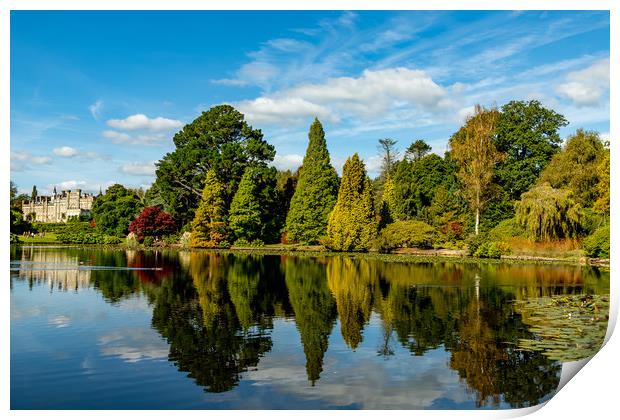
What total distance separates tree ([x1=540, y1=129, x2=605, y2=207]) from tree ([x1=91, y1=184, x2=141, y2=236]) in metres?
27.5

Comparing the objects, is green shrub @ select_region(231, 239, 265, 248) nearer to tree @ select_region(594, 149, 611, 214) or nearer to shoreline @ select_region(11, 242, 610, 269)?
shoreline @ select_region(11, 242, 610, 269)

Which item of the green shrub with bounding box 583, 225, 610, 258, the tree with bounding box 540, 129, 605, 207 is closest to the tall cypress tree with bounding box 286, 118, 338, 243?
the tree with bounding box 540, 129, 605, 207

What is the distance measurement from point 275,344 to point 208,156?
95.3 ft

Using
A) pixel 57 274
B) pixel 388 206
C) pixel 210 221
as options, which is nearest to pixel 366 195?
pixel 388 206

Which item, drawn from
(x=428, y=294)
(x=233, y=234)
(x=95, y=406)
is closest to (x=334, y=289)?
(x=428, y=294)

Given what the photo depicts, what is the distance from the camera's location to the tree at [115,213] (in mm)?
38000

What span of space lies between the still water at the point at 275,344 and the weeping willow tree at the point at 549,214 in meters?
7.12

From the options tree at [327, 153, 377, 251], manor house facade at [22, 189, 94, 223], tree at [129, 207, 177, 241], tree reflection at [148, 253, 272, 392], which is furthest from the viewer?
tree at [129, 207, 177, 241]

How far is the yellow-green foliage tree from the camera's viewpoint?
33.5 meters

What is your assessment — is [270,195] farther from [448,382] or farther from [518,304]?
[448,382]

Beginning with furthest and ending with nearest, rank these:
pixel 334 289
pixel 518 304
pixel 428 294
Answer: pixel 334 289 → pixel 428 294 → pixel 518 304

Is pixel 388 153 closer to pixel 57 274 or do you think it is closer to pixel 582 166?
pixel 582 166
